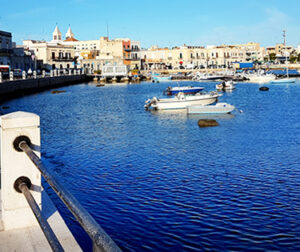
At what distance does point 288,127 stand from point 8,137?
92.4ft

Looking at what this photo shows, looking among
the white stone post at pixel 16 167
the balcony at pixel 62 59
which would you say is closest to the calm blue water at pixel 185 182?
the white stone post at pixel 16 167

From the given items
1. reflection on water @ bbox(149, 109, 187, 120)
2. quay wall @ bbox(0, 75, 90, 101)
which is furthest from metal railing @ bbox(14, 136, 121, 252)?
quay wall @ bbox(0, 75, 90, 101)

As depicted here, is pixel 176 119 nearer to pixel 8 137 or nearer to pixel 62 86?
pixel 8 137

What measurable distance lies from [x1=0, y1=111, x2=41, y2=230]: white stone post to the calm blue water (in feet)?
17.4

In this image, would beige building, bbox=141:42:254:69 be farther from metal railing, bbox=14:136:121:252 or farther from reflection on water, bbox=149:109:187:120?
metal railing, bbox=14:136:121:252

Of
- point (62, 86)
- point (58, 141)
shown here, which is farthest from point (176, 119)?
point (62, 86)

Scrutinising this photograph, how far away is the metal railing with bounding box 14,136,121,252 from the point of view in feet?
7.86

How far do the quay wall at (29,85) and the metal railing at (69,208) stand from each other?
52.3 m

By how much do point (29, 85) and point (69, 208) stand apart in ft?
238

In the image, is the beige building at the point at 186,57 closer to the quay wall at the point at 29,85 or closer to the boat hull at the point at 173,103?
the quay wall at the point at 29,85

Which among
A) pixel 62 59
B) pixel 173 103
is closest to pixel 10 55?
pixel 62 59

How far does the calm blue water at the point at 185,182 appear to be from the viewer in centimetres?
1148

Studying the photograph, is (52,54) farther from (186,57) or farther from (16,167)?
(16,167)

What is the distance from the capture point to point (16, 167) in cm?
523
